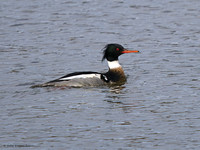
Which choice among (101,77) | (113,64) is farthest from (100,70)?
(101,77)

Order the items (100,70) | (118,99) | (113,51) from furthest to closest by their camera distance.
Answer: (100,70), (113,51), (118,99)

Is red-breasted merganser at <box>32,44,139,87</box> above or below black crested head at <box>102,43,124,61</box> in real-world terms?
below

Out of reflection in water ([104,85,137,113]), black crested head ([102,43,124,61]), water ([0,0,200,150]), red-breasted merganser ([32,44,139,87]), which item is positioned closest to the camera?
water ([0,0,200,150])

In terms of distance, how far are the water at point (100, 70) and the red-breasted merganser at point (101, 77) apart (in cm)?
26

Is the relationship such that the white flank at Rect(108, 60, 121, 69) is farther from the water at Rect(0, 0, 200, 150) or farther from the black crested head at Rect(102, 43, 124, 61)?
the water at Rect(0, 0, 200, 150)

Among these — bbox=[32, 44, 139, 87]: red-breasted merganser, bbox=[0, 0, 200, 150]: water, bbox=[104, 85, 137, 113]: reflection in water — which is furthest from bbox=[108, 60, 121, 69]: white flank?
bbox=[104, 85, 137, 113]: reflection in water

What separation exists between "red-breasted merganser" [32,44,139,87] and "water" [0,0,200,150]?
26 centimetres

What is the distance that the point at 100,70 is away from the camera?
1700 centimetres

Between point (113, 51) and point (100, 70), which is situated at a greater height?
point (113, 51)

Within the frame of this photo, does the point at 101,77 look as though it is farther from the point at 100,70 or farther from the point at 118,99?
the point at 118,99

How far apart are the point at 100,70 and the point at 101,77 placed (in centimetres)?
172

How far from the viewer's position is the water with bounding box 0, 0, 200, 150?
10.2 metres

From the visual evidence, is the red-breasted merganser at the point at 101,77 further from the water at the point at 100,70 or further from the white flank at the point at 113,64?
the water at the point at 100,70

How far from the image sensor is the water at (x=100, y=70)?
10211 millimetres
